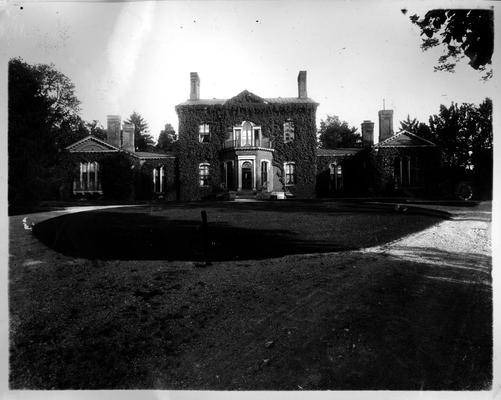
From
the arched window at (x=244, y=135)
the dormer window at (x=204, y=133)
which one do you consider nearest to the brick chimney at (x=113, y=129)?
the dormer window at (x=204, y=133)

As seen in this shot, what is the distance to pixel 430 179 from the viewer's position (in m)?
4.46

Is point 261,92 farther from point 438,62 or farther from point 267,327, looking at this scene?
point 267,327

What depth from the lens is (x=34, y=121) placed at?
3779 millimetres

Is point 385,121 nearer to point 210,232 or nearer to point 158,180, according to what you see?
point 210,232

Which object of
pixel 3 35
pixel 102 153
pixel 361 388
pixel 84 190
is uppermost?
pixel 3 35

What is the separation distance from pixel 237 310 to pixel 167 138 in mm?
3375

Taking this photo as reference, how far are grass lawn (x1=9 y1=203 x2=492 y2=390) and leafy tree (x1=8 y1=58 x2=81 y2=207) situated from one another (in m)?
0.53

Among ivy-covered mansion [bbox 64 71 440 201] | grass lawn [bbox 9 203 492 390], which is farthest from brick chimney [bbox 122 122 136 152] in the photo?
grass lawn [bbox 9 203 492 390]

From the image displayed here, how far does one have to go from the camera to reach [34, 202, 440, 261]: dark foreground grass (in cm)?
375

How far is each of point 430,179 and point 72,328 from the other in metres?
4.88

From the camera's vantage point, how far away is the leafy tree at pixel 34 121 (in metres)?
3.61

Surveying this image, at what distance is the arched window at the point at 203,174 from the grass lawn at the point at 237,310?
5.31 ft

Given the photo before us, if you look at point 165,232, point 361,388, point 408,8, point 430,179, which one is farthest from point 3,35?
point 430,179

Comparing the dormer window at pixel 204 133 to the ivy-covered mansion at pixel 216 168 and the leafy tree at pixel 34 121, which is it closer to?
the ivy-covered mansion at pixel 216 168
